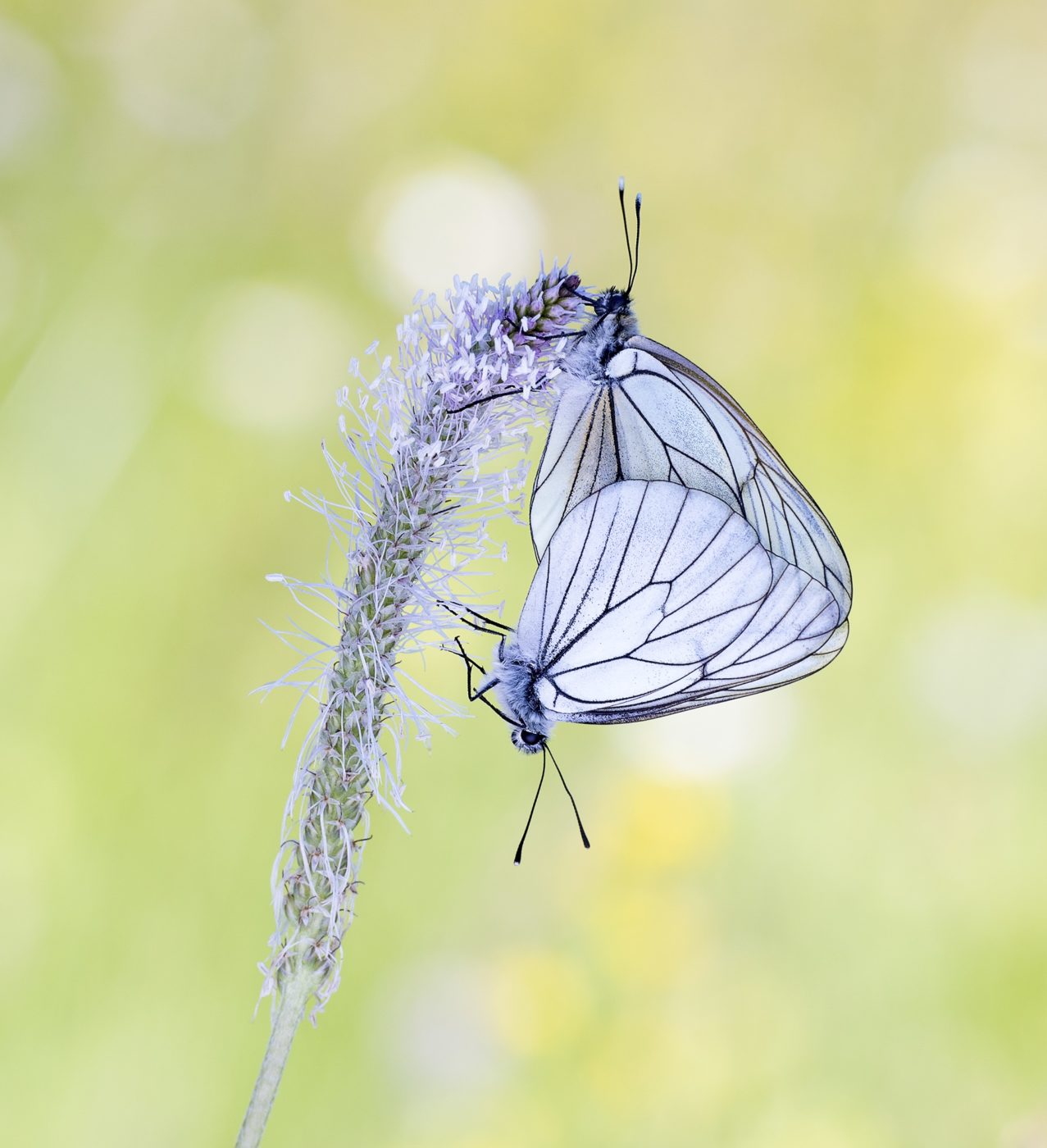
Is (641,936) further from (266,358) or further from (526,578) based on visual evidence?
(266,358)

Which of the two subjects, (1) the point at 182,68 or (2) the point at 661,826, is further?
(1) the point at 182,68

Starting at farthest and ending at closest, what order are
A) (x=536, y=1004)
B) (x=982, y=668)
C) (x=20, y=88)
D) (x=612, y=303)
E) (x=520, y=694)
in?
(x=982, y=668)
(x=20, y=88)
(x=536, y=1004)
(x=520, y=694)
(x=612, y=303)

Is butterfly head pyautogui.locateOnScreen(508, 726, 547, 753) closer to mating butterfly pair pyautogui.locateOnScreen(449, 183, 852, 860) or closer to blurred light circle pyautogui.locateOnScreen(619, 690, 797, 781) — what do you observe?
mating butterfly pair pyautogui.locateOnScreen(449, 183, 852, 860)

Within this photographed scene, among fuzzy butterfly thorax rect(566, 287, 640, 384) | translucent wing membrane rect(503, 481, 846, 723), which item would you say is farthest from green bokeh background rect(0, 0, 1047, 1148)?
fuzzy butterfly thorax rect(566, 287, 640, 384)

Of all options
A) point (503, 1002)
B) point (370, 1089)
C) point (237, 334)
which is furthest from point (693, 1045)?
point (237, 334)

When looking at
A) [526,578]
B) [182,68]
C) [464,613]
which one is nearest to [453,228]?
[182,68]

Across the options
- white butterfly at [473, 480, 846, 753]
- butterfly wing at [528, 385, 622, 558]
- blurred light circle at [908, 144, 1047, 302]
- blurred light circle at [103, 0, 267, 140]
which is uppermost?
blurred light circle at [908, 144, 1047, 302]

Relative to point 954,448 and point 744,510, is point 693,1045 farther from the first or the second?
point 954,448
